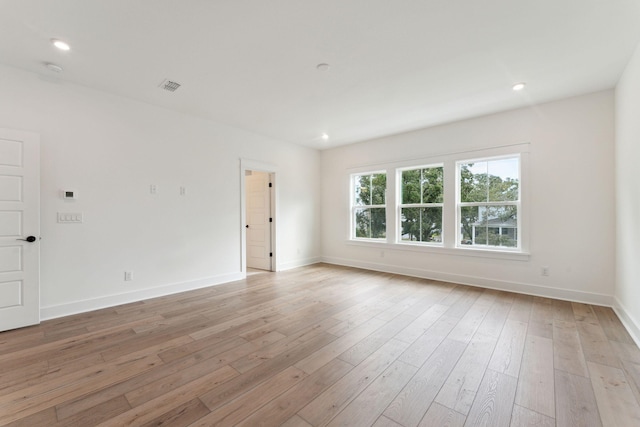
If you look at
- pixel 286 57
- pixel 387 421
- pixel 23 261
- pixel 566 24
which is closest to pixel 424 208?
pixel 566 24

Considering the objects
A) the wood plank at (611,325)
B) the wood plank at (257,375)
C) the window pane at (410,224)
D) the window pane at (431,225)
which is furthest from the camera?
the window pane at (410,224)

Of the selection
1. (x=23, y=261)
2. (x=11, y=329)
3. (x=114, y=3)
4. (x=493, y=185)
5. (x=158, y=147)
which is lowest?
(x=11, y=329)

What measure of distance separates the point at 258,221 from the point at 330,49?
4.06m

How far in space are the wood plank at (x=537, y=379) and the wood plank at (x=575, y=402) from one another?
40 mm

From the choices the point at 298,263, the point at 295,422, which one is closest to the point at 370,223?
the point at 298,263

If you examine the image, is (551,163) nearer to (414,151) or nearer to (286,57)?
(414,151)

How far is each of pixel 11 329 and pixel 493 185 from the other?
6.43 meters

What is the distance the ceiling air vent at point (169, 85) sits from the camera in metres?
3.23

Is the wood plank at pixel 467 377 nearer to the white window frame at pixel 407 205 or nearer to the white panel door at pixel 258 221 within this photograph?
the white window frame at pixel 407 205

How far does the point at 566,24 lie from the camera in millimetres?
2258

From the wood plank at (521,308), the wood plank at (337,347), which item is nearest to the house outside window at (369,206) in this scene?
the wood plank at (521,308)

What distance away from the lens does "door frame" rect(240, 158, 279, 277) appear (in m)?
4.99

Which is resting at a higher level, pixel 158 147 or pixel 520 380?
pixel 158 147

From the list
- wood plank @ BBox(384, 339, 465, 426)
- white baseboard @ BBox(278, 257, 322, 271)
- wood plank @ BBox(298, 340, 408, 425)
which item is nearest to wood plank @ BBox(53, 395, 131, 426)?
wood plank @ BBox(298, 340, 408, 425)
